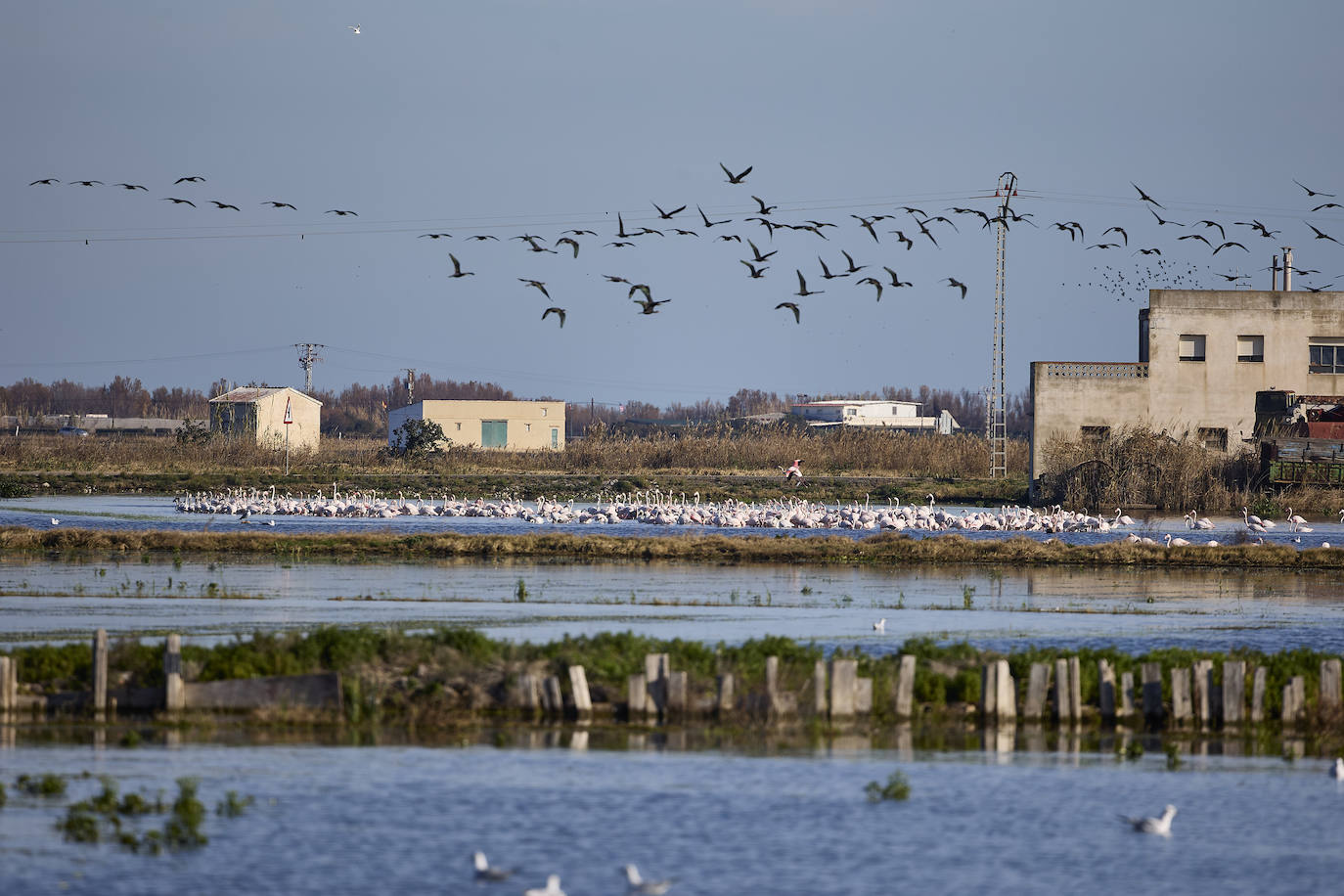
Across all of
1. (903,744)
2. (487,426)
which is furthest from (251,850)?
(487,426)

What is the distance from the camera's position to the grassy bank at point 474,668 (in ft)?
58.8

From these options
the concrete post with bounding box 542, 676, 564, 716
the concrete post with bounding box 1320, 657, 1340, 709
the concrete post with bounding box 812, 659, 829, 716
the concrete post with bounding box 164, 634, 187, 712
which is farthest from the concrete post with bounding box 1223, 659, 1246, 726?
the concrete post with bounding box 164, 634, 187, 712

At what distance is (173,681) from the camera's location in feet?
57.1

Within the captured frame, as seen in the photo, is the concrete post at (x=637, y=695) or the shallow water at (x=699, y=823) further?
the concrete post at (x=637, y=695)

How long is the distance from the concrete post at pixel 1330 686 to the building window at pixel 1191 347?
4620 centimetres

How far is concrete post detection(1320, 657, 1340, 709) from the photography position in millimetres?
18109

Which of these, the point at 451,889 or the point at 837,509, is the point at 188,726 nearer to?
the point at 451,889

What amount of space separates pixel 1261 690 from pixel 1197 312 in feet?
155

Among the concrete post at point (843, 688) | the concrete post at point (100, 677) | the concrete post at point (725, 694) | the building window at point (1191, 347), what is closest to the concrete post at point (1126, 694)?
the concrete post at point (843, 688)

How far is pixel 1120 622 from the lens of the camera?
25391 millimetres

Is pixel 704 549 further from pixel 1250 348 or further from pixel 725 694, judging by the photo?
pixel 1250 348

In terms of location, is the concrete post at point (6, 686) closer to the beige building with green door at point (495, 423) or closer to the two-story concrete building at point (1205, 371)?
the two-story concrete building at point (1205, 371)

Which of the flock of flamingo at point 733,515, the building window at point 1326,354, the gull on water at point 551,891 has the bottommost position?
the gull on water at point 551,891

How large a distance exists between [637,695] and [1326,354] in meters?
52.8
